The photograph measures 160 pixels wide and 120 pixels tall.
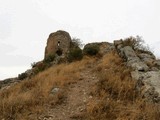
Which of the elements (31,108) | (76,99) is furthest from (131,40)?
(31,108)

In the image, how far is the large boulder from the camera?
31.3 metres

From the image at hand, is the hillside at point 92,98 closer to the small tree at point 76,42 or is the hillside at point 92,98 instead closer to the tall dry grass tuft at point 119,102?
the tall dry grass tuft at point 119,102

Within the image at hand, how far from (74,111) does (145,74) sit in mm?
3567

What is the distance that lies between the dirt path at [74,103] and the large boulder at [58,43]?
19403 millimetres

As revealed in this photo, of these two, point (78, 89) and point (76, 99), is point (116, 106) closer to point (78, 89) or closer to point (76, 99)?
point (76, 99)

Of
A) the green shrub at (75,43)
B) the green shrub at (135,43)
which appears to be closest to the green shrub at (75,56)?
the green shrub at (135,43)

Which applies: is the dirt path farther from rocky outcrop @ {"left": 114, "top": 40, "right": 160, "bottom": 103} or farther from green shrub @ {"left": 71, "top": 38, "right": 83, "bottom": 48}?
green shrub @ {"left": 71, "top": 38, "right": 83, "bottom": 48}

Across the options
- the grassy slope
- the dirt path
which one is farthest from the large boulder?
the grassy slope

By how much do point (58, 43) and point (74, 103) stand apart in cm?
2337

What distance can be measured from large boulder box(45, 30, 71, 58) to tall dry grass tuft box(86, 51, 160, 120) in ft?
65.7

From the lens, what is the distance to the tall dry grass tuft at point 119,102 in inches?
290

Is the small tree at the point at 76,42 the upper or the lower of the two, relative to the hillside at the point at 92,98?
upper

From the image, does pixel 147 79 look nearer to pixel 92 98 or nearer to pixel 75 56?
pixel 92 98

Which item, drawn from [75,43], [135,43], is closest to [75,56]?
[135,43]
